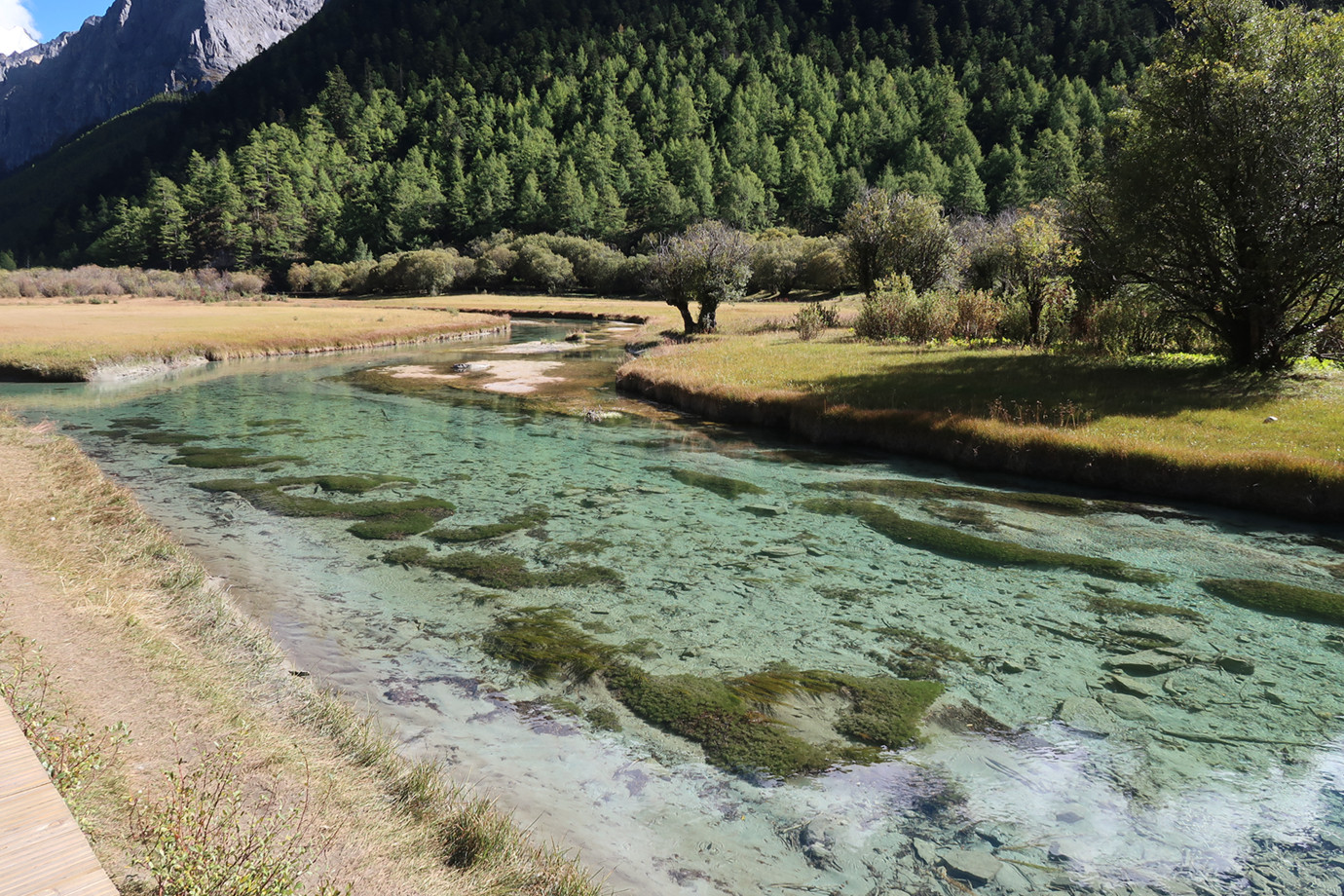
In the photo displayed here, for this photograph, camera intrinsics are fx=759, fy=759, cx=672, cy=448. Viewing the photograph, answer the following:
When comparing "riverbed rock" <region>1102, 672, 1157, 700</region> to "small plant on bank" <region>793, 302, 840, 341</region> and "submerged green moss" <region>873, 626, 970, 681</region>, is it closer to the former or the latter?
"submerged green moss" <region>873, 626, 970, 681</region>

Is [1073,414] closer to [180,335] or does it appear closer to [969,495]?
[969,495]

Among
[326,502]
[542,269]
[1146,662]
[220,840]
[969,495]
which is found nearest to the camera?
[220,840]

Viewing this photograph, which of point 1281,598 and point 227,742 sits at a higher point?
point 227,742

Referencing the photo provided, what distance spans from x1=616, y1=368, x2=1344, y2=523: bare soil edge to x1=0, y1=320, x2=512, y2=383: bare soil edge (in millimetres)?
34918

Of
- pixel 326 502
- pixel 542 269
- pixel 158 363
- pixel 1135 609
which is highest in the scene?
pixel 542 269

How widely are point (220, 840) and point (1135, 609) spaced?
539 inches

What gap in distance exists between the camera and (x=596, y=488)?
21.0m

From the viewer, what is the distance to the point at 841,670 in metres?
11.0

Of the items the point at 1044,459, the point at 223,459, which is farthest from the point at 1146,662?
the point at 223,459

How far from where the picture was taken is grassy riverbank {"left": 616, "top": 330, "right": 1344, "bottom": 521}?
19.0 m

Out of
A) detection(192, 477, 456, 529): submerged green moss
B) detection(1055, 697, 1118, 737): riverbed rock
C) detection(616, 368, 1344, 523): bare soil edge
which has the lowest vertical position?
detection(1055, 697, 1118, 737): riverbed rock

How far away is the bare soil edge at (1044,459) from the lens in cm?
1805

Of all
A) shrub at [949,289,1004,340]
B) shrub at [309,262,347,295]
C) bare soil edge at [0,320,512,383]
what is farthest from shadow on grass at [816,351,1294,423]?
shrub at [309,262,347,295]

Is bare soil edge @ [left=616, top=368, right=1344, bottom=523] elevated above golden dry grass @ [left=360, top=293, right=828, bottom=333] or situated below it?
below
